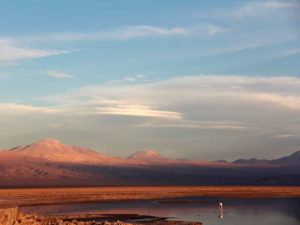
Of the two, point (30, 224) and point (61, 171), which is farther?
point (61, 171)

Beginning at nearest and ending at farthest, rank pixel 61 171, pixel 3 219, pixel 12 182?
pixel 3 219 → pixel 12 182 → pixel 61 171

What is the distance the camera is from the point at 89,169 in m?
169

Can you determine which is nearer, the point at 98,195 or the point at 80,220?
the point at 80,220

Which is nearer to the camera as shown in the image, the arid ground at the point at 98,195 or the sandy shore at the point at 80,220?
the sandy shore at the point at 80,220

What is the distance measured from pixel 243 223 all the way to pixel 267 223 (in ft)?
5.39

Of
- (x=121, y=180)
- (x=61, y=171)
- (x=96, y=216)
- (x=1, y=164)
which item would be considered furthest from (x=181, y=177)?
(x=96, y=216)

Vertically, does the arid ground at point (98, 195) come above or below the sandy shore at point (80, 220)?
above

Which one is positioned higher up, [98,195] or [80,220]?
[98,195]

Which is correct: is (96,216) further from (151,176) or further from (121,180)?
(151,176)

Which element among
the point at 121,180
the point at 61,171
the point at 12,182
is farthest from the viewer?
the point at 61,171

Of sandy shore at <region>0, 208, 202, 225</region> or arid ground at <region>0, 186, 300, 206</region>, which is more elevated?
arid ground at <region>0, 186, 300, 206</region>

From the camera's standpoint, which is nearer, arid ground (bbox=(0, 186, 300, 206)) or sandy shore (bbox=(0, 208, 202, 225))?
sandy shore (bbox=(0, 208, 202, 225))

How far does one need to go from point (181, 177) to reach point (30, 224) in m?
141

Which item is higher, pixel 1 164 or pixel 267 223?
pixel 1 164
